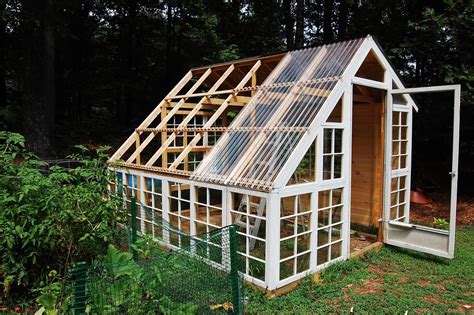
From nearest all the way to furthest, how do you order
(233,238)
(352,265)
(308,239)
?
(233,238), (308,239), (352,265)

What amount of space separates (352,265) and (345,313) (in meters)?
1.50

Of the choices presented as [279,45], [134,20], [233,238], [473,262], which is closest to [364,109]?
[473,262]

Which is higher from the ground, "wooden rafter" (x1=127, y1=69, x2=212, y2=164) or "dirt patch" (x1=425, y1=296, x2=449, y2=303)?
"wooden rafter" (x1=127, y1=69, x2=212, y2=164)

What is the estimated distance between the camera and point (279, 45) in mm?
17906

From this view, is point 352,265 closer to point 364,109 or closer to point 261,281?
point 261,281

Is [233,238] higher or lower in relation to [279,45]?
lower

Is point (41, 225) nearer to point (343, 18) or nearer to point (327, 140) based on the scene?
point (327, 140)

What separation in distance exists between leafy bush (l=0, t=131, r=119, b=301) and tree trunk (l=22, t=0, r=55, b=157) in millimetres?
6702

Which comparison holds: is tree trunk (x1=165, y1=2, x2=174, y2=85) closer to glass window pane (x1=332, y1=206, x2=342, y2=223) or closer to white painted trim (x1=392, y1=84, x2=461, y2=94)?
white painted trim (x1=392, y1=84, x2=461, y2=94)

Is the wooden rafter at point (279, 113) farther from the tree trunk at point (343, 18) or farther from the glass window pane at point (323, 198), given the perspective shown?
the tree trunk at point (343, 18)

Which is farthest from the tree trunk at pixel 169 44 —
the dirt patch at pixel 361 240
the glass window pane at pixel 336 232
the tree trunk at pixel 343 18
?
the glass window pane at pixel 336 232

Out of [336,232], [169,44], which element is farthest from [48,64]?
[336,232]

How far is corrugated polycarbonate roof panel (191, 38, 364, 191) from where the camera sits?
197 inches

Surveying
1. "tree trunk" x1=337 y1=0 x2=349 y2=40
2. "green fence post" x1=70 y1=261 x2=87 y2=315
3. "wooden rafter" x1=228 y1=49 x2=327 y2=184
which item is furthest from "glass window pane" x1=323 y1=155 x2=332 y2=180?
"tree trunk" x1=337 y1=0 x2=349 y2=40
